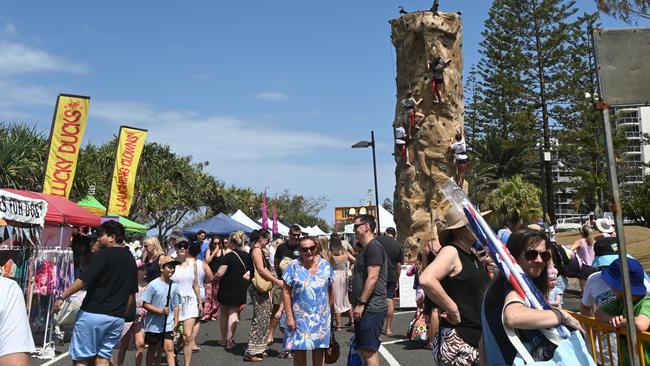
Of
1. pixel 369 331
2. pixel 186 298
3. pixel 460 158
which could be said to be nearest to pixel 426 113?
pixel 460 158

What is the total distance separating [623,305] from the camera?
13.3ft

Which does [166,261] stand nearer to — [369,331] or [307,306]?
[307,306]

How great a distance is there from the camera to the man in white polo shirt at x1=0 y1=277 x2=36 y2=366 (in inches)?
114

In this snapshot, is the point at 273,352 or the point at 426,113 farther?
the point at 426,113

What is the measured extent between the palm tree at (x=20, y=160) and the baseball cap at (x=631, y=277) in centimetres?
2816

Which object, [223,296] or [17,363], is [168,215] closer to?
[223,296]

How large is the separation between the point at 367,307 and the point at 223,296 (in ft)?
13.7

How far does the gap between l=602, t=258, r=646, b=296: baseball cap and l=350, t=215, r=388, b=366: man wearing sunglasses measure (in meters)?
2.25

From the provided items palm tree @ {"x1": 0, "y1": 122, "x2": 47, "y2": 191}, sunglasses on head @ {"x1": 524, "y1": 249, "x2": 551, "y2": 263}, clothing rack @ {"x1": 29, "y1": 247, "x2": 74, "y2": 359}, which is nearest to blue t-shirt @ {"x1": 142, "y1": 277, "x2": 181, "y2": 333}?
clothing rack @ {"x1": 29, "y1": 247, "x2": 74, "y2": 359}

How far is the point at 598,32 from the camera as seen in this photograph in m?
3.84

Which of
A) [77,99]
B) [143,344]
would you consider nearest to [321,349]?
[143,344]

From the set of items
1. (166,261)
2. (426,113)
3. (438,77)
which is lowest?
(166,261)

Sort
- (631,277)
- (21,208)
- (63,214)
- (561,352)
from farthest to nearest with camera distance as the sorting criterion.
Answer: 1. (63,214)
2. (21,208)
3. (631,277)
4. (561,352)

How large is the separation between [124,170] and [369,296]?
53.2 feet
